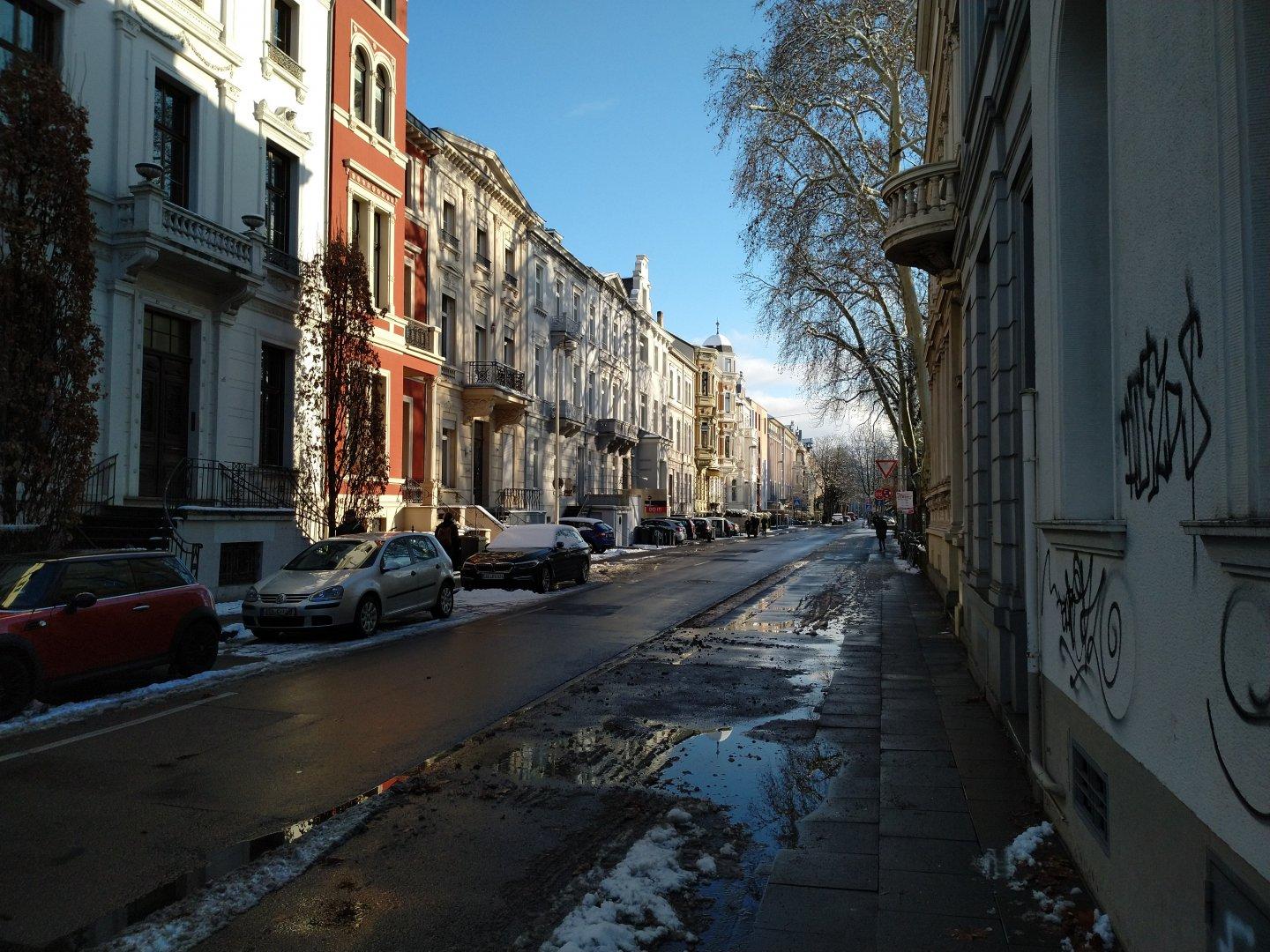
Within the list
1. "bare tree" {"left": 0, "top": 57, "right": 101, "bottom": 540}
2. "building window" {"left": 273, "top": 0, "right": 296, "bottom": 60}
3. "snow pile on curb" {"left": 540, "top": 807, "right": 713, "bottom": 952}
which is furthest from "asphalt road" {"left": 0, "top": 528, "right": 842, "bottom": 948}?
"building window" {"left": 273, "top": 0, "right": 296, "bottom": 60}

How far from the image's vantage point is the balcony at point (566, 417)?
1718 inches

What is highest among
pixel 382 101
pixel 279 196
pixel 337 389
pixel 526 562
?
pixel 382 101

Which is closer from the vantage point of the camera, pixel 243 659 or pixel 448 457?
pixel 243 659

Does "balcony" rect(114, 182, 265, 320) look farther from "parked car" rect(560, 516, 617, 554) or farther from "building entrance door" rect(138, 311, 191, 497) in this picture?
"parked car" rect(560, 516, 617, 554)

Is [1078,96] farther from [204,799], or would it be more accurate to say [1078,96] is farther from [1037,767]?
[204,799]

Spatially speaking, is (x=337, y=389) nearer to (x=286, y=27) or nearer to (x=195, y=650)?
(x=286, y=27)

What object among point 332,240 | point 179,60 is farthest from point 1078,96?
point 332,240

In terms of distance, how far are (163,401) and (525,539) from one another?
28.0ft

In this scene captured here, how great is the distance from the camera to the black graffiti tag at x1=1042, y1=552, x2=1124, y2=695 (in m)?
4.09

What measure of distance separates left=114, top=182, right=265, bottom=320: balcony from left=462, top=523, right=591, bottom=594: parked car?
25.9 ft

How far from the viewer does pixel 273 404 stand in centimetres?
2225

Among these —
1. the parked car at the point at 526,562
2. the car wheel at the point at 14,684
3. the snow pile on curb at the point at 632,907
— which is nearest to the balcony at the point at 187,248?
the parked car at the point at 526,562

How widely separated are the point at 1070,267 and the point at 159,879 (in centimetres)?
593

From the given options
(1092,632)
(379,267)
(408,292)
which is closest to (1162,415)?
(1092,632)
